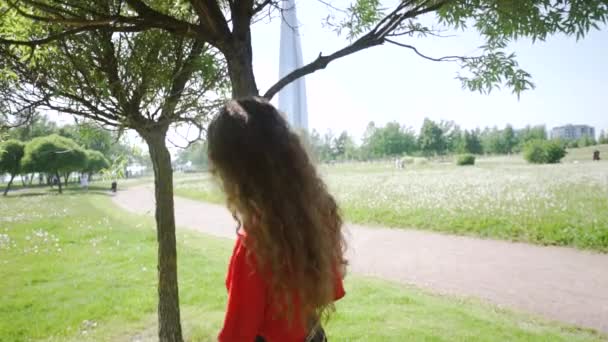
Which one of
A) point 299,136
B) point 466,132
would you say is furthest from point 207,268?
point 466,132

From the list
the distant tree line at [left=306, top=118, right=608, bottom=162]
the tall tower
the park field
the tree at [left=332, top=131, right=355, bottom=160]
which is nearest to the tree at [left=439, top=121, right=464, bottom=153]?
the distant tree line at [left=306, top=118, right=608, bottom=162]

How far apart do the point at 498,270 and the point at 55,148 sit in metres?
11.3

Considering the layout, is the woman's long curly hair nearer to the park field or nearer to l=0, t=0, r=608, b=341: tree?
l=0, t=0, r=608, b=341: tree

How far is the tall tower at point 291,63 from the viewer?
10.3 ft

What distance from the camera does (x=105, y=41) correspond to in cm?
307

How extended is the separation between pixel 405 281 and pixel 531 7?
557cm

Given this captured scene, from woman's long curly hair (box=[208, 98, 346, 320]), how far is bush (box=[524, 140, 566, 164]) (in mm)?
36555

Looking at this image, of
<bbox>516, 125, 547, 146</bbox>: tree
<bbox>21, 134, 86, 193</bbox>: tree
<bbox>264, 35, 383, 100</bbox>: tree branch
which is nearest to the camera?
<bbox>264, 35, 383, 100</bbox>: tree branch

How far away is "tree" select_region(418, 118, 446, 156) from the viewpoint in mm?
61875

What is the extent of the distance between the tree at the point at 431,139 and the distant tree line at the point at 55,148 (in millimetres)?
51902

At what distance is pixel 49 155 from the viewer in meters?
13.2

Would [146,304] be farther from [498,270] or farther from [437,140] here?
[437,140]

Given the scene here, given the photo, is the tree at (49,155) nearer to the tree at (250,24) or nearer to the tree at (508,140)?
the tree at (250,24)

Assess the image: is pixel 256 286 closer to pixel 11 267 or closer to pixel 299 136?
pixel 299 136
